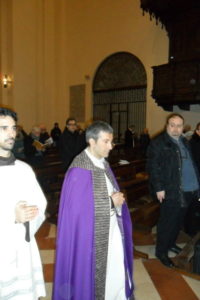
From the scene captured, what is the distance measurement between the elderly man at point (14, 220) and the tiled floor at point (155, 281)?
3.67 ft

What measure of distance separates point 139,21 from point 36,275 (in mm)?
12277

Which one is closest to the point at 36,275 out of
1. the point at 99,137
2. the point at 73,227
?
the point at 73,227

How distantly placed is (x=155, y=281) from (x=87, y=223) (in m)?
1.45

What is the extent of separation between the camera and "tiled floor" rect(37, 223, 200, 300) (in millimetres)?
2916

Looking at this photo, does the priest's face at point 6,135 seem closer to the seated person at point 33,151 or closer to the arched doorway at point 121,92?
the seated person at point 33,151

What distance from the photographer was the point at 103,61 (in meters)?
13.9

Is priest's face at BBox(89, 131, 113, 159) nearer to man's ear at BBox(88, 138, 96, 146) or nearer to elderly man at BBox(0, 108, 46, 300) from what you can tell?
man's ear at BBox(88, 138, 96, 146)

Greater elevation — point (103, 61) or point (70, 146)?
point (103, 61)

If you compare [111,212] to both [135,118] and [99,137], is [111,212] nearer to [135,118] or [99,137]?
[99,137]

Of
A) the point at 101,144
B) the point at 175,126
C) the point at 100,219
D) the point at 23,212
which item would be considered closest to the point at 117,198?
the point at 100,219

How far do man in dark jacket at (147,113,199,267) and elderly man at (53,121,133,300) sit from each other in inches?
40.6

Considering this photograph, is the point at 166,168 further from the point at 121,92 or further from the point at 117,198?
the point at 121,92

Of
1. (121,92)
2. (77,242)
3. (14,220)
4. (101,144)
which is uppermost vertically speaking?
(121,92)

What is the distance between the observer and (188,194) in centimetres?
333
